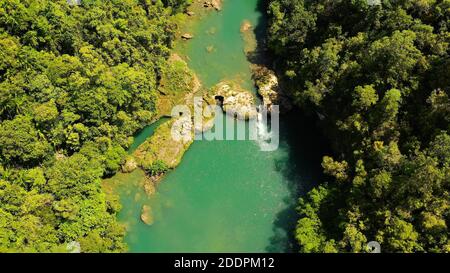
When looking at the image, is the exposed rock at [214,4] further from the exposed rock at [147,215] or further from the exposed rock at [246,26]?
the exposed rock at [147,215]

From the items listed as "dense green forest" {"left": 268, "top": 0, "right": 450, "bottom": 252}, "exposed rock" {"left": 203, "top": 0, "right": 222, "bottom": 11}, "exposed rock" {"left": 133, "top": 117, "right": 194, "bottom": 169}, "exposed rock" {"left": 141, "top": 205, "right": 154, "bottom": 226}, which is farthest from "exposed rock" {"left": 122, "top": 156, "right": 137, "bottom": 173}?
"exposed rock" {"left": 203, "top": 0, "right": 222, "bottom": 11}

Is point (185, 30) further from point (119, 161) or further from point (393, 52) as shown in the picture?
point (393, 52)

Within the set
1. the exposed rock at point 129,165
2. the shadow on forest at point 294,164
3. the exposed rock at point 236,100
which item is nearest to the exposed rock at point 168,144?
the exposed rock at point 129,165

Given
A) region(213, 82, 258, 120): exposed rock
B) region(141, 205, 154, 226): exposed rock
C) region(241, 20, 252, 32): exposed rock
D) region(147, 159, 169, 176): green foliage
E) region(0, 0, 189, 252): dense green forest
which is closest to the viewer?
region(0, 0, 189, 252): dense green forest

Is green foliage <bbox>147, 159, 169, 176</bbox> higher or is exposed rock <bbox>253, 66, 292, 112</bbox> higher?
exposed rock <bbox>253, 66, 292, 112</bbox>

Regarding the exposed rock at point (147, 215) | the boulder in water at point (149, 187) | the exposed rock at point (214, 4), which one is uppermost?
the exposed rock at point (214, 4)

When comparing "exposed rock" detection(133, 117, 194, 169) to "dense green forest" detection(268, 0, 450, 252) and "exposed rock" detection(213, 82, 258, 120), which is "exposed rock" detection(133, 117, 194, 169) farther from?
"dense green forest" detection(268, 0, 450, 252)
